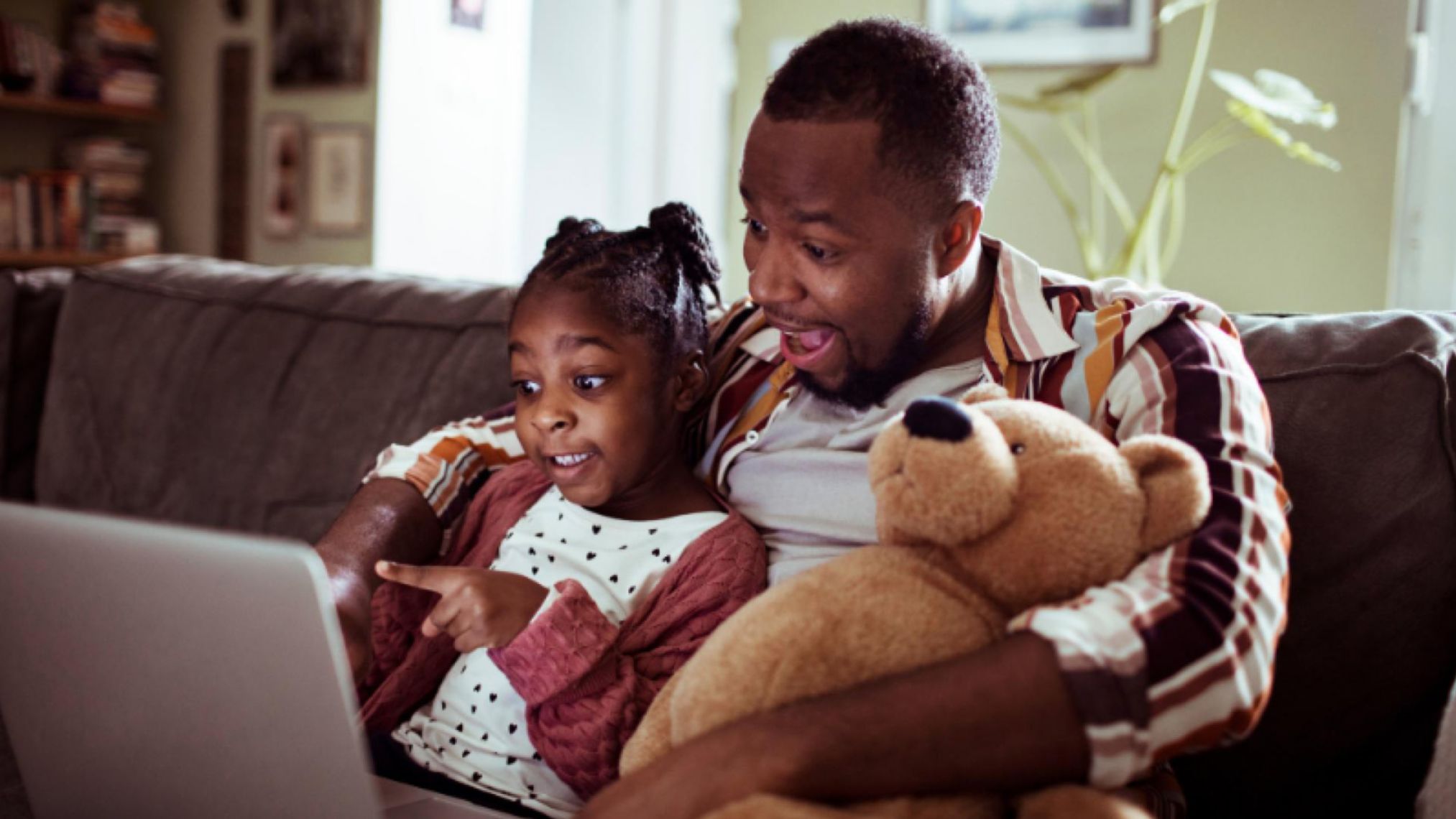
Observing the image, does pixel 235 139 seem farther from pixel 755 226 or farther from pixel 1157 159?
pixel 755 226

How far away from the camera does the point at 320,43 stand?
13.6 ft

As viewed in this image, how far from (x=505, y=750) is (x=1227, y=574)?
26.3 inches

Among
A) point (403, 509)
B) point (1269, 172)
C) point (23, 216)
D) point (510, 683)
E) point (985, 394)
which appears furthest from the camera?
point (23, 216)

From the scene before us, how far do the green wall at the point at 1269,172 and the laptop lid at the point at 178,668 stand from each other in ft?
9.31

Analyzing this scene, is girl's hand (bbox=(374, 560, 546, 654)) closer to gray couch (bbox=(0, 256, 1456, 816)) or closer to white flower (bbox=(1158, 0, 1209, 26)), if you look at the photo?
gray couch (bbox=(0, 256, 1456, 816))

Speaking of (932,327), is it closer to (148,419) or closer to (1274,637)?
(1274,637)

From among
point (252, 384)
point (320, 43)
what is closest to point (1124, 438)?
point (252, 384)

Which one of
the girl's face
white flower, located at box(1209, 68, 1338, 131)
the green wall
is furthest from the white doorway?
the girl's face

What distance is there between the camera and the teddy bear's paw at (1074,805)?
792 mm

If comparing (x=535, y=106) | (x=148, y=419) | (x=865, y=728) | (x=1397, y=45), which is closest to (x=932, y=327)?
(x=865, y=728)

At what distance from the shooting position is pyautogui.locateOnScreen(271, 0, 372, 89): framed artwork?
13.3ft

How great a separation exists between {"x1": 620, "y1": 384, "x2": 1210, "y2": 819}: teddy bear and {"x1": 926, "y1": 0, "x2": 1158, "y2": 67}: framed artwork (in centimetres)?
260

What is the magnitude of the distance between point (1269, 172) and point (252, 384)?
8.12ft

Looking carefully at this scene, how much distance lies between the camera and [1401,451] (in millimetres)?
1221
